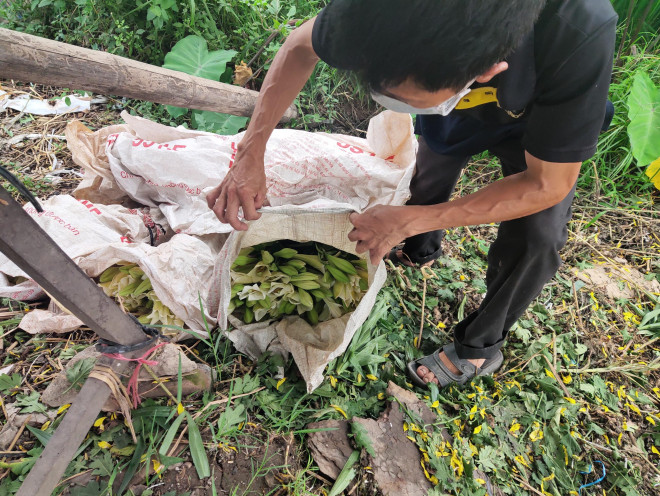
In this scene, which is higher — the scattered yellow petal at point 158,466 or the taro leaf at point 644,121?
the scattered yellow petal at point 158,466

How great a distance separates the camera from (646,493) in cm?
143

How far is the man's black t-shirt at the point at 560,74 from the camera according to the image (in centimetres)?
80

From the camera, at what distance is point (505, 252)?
1.29m

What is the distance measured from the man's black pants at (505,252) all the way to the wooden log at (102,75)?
1063mm

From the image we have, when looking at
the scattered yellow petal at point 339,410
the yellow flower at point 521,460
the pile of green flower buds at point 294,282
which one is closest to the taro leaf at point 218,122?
the pile of green flower buds at point 294,282

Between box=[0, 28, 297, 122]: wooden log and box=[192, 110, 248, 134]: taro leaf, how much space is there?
152mm

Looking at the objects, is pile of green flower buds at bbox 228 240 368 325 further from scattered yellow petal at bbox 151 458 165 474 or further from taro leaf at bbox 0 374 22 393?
taro leaf at bbox 0 374 22 393

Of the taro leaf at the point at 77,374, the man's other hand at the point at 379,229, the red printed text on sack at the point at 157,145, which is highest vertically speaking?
the red printed text on sack at the point at 157,145

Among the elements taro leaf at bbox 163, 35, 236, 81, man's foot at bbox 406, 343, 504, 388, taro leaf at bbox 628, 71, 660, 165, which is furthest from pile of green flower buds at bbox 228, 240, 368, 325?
taro leaf at bbox 628, 71, 660, 165

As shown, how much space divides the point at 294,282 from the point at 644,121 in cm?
223

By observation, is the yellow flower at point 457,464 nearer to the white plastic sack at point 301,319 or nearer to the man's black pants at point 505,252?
the man's black pants at point 505,252

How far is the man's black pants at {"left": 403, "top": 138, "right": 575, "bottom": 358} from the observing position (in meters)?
1.17

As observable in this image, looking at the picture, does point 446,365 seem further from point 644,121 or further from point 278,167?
point 644,121

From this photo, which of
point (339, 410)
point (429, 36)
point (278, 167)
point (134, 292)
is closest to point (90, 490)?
point (134, 292)
